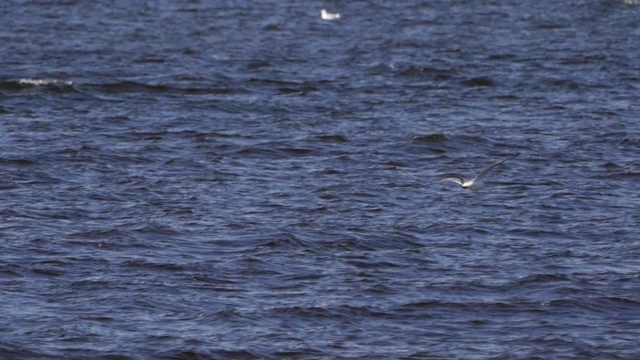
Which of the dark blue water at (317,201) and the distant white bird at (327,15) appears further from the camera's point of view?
the distant white bird at (327,15)

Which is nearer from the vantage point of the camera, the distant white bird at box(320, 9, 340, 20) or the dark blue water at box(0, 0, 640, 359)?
the dark blue water at box(0, 0, 640, 359)

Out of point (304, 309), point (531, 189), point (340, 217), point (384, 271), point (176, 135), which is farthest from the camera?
point (176, 135)

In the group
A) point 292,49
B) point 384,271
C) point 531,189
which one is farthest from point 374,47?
point 384,271

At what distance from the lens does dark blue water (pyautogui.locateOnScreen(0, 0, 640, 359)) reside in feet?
48.6

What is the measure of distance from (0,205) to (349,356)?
293 inches

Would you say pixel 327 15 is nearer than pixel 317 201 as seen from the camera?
No

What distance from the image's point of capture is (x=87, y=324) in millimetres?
14719

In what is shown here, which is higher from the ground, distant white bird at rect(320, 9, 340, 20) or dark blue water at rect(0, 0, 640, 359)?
dark blue water at rect(0, 0, 640, 359)

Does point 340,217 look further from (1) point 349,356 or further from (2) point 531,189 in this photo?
(1) point 349,356

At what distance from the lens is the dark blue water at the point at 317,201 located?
14812 mm

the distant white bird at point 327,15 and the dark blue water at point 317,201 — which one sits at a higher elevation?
the dark blue water at point 317,201

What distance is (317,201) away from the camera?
20.4 metres

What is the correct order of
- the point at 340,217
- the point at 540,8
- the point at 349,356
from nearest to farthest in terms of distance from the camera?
the point at 349,356 < the point at 340,217 < the point at 540,8

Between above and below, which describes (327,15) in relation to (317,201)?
below
